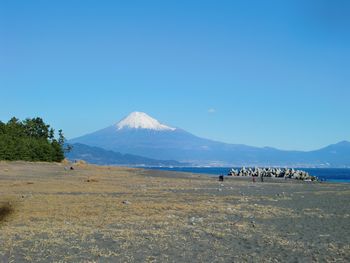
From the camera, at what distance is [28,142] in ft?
309

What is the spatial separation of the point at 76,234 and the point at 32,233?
148 centimetres

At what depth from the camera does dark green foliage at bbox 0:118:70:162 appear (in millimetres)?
87625

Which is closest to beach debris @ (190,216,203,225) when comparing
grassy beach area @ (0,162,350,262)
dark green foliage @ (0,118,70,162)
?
grassy beach area @ (0,162,350,262)

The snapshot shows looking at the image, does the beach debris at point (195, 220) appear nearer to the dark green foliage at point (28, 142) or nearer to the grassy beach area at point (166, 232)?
the grassy beach area at point (166, 232)

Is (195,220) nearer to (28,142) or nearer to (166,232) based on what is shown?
(166,232)

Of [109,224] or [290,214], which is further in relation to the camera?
[290,214]

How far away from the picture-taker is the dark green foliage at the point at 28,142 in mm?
87625

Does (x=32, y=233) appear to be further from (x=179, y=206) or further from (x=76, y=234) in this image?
(x=179, y=206)

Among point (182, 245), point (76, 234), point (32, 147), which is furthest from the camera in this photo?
point (32, 147)

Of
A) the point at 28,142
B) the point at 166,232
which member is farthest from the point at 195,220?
the point at 28,142

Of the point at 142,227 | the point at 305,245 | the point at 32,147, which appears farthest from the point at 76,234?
the point at 32,147

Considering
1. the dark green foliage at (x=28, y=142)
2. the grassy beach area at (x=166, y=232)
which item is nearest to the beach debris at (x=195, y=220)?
the grassy beach area at (x=166, y=232)

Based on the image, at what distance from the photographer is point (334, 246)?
15.4 meters

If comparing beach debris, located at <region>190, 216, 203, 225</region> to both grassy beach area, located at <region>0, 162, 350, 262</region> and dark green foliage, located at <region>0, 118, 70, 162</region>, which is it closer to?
grassy beach area, located at <region>0, 162, 350, 262</region>
